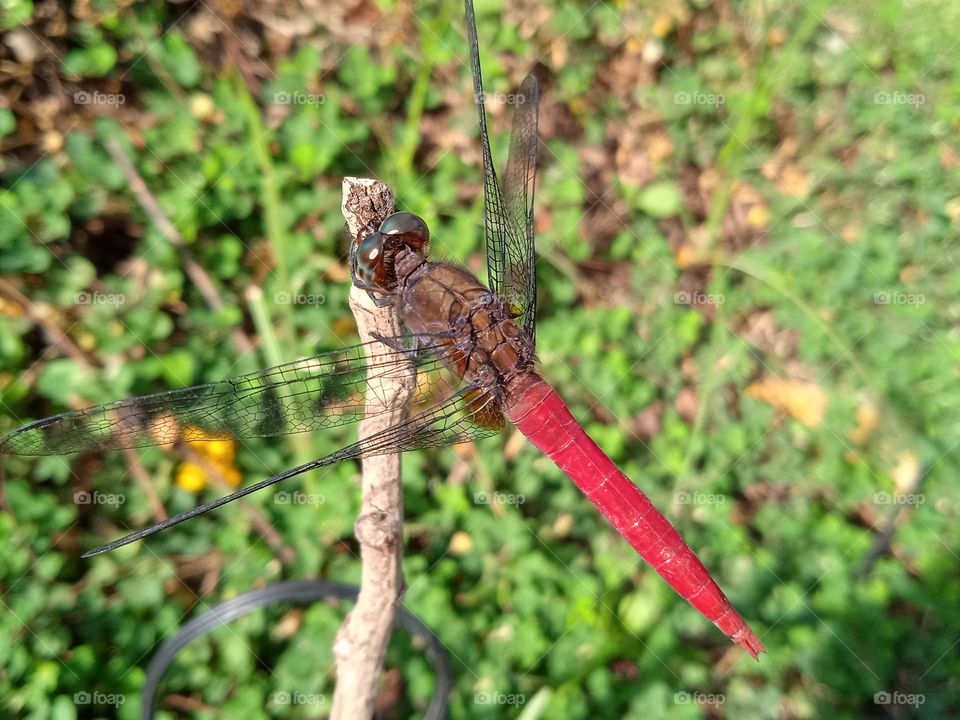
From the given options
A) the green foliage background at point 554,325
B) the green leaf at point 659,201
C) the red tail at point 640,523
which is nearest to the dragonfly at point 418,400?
the red tail at point 640,523

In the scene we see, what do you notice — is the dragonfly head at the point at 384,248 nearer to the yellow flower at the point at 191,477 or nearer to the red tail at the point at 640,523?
the red tail at the point at 640,523

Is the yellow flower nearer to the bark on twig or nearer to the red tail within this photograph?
the bark on twig

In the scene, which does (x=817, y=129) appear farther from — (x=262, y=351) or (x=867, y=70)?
(x=262, y=351)

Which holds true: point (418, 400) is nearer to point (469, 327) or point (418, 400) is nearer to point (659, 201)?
point (469, 327)

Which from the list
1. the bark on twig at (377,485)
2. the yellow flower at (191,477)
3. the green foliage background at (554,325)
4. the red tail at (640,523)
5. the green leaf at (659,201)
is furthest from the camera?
the green leaf at (659,201)

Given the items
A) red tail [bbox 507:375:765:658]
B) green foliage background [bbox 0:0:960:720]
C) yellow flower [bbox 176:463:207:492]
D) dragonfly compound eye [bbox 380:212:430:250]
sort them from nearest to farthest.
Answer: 1. dragonfly compound eye [bbox 380:212:430:250]
2. red tail [bbox 507:375:765:658]
3. green foliage background [bbox 0:0:960:720]
4. yellow flower [bbox 176:463:207:492]

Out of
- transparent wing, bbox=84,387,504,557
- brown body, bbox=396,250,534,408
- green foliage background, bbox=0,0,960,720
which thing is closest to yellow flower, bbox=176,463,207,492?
green foliage background, bbox=0,0,960,720
